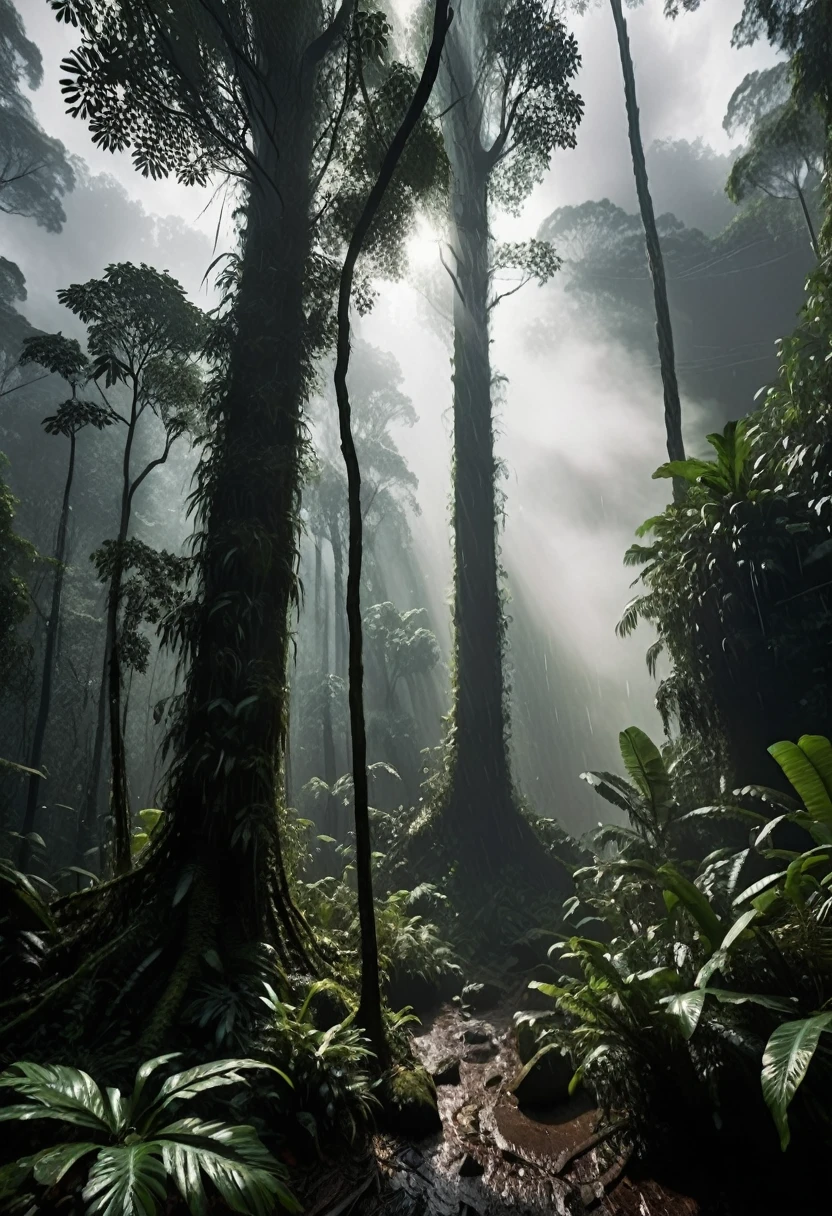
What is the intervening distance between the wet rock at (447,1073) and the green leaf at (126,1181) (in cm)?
271

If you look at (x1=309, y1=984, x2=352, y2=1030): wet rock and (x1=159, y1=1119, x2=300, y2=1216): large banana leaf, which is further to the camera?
(x1=309, y1=984, x2=352, y2=1030): wet rock

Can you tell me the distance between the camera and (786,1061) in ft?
7.16

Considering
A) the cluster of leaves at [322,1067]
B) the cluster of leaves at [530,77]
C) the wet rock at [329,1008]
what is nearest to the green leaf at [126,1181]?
the cluster of leaves at [322,1067]

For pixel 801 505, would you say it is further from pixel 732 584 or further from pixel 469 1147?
pixel 469 1147

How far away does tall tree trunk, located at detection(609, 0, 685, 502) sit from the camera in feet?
32.1

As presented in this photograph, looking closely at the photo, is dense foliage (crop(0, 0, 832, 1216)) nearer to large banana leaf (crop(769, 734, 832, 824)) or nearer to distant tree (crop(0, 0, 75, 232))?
large banana leaf (crop(769, 734, 832, 824))

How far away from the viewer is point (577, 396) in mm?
44688

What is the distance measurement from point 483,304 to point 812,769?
35.0 feet

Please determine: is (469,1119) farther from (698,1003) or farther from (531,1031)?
(698,1003)

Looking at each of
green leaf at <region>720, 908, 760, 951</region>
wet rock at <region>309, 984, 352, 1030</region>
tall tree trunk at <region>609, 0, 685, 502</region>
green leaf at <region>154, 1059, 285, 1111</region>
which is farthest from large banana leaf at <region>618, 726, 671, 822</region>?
green leaf at <region>154, 1059, 285, 1111</region>

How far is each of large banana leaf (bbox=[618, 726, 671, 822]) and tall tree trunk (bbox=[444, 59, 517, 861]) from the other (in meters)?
4.01

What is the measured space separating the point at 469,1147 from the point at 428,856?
6406 millimetres

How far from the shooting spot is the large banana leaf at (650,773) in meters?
5.85

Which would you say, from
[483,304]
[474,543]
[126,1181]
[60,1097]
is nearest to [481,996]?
[60,1097]
